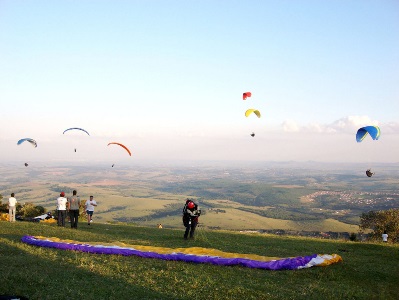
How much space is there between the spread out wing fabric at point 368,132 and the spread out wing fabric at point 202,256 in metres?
9.74

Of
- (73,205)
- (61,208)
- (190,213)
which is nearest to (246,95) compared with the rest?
(190,213)

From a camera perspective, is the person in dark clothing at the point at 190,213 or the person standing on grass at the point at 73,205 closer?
the person in dark clothing at the point at 190,213

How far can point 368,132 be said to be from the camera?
2277 cm

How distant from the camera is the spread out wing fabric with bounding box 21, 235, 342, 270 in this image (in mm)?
14172

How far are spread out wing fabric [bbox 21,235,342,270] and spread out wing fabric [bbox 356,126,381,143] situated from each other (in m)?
9.74

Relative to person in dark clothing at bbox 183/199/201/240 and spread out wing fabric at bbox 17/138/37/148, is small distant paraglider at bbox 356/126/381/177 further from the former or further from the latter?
spread out wing fabric at bbox 17/138/37/148

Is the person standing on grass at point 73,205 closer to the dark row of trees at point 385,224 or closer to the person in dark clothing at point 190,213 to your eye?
the person in dark clothing at point 190,213

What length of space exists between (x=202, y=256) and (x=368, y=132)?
1484 centimetres

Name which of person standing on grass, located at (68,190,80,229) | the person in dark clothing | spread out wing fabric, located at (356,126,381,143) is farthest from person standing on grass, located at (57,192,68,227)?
spread out wing fabric, located at (356,126,381,143)

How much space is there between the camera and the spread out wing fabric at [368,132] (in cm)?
2172

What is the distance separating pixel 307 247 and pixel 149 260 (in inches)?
426

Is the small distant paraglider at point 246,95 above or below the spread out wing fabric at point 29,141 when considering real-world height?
above

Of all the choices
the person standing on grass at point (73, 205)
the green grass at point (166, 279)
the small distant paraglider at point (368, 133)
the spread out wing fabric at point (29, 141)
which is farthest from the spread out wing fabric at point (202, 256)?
the spread out wing fabric at point (29, 141)

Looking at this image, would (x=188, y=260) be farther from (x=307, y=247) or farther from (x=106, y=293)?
(x=307, y=247)
